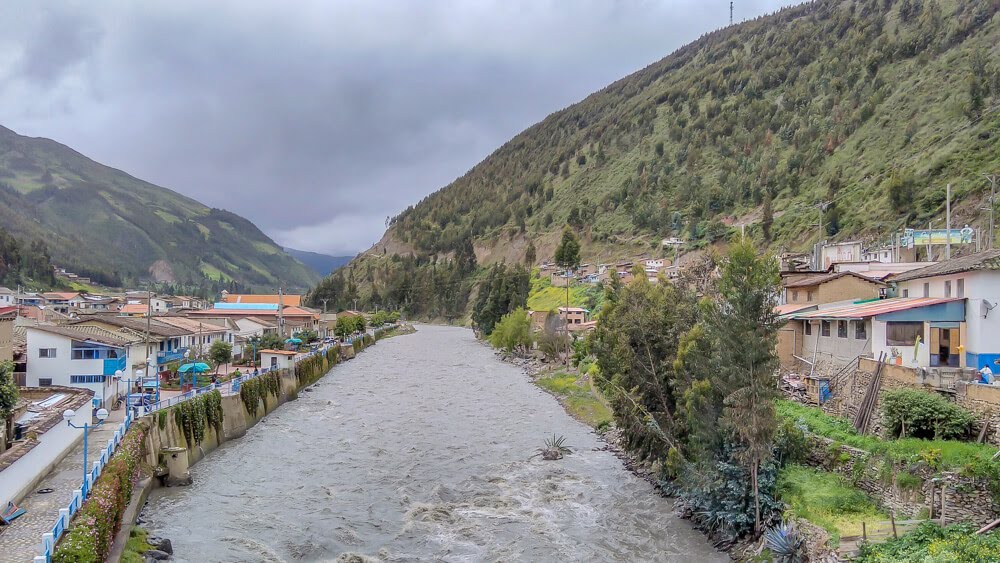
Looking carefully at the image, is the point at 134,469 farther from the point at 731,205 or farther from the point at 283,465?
the point at 731,205

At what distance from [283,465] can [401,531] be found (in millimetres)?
10671

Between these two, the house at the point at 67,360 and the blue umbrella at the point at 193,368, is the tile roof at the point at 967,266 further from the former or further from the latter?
the house at the point at 67,360

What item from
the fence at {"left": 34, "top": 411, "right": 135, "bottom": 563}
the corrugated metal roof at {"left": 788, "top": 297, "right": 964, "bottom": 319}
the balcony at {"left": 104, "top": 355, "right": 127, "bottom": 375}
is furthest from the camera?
the balcony at {"left": 104, "top": 355, "right": 127, "bottom": 375}

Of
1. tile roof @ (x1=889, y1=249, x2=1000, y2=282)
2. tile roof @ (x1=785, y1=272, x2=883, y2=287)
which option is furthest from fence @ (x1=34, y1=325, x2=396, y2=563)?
tile roof @ (x1=785, y1=272, x2=883, y2=287)

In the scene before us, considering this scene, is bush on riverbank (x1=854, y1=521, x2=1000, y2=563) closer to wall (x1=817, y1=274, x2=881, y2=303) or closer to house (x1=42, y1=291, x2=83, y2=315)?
wall (x1=817, y1=274, x2=881, y2=303)

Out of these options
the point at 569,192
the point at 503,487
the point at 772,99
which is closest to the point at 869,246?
the point at 503,487

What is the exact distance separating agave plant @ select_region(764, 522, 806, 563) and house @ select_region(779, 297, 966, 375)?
29.1ft

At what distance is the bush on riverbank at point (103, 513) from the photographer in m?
14.0

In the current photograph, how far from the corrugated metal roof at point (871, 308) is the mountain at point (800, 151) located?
122 feet

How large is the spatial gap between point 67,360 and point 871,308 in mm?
39454

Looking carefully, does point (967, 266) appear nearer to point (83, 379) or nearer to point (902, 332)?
point (902, 332)

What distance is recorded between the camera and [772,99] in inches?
5886

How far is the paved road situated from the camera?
14688 millimetres

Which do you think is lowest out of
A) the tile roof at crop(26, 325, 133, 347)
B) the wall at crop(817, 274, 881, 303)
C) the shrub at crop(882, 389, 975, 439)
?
the shrub at crop(882, 389, 975, 439)
